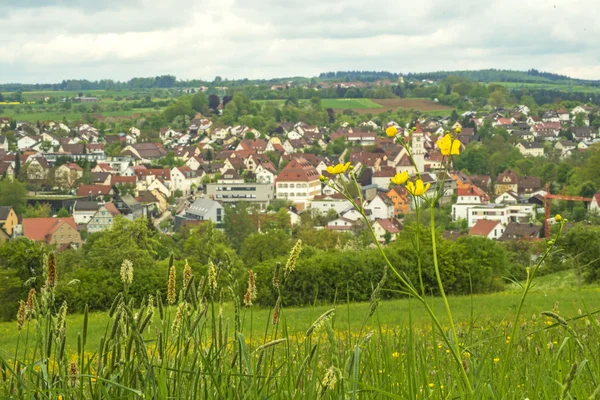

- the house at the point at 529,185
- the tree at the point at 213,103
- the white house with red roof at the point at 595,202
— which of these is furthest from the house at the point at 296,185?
the tree at the point at 213,103

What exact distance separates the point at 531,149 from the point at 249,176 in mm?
28194

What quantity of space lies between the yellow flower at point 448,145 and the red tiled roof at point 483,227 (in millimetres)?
46171

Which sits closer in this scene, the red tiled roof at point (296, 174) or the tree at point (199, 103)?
the red tiled roof at point (296, 174)

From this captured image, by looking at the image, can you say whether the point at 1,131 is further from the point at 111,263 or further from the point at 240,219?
the point at 111,263

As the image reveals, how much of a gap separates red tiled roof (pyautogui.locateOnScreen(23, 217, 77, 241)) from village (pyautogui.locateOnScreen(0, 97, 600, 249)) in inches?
2.6

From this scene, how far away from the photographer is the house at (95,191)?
6468cm

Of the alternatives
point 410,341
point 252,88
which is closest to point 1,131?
point 252,88

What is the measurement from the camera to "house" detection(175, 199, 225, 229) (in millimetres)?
53644

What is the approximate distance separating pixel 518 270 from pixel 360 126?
86.2 meters

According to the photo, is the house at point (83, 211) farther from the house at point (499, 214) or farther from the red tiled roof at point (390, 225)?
the house at point (499, 214)

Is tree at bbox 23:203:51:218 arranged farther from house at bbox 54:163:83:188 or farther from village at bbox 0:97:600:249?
house at bbox 54:163:83:188

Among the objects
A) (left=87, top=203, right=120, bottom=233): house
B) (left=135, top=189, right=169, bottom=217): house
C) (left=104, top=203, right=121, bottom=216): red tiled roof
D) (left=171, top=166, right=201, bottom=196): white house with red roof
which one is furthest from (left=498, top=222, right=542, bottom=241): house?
(left=171, top=166, right=201, bottom=196): white house with red roof

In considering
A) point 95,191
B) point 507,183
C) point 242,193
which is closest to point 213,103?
point 95,191

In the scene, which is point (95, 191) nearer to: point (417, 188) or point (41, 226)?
point (41, 226)
